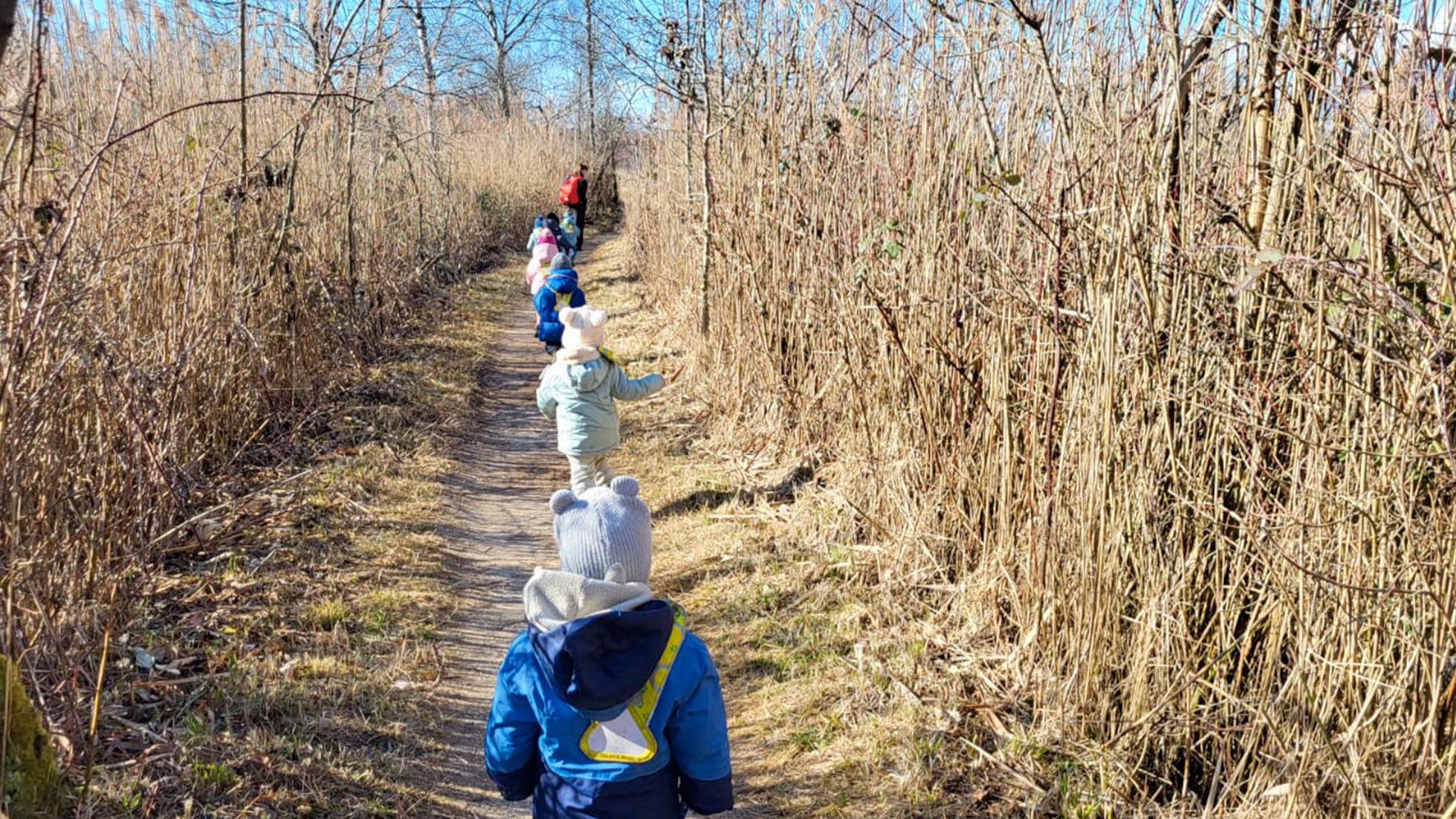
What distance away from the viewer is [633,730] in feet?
6.53

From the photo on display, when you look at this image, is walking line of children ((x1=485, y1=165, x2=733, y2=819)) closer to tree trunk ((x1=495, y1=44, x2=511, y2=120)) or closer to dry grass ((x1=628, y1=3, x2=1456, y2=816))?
dry grass ((x1=628, y1=3, x2=1456, y2=816))

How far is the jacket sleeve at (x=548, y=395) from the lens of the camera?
500 cm

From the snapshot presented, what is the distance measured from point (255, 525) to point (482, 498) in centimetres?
133

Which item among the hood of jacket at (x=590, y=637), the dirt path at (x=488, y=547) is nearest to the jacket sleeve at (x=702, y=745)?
the hood of jacket at (x=590, y=637)

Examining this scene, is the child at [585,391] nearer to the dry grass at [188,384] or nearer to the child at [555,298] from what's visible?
the dry grass at [188,384]

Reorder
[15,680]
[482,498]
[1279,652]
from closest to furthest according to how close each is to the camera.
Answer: [15,680]
[1279,652]
[482,498]

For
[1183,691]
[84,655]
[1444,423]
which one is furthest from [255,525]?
[1444,423]

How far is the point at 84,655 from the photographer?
2742 millimetres

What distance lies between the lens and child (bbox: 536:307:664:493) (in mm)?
4820

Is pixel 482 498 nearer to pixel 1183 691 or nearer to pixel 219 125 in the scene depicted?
pixel 219 125

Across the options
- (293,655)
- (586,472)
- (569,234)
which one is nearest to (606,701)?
(293,655)

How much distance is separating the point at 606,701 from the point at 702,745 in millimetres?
247

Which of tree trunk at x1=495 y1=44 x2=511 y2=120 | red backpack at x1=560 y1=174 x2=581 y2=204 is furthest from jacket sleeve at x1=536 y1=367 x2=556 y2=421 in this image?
tree trunk at x1=495 y1=44 x2=511 y2=120

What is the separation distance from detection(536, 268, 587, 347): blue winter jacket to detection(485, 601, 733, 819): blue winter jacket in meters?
5.46
